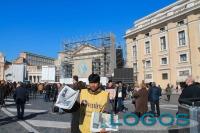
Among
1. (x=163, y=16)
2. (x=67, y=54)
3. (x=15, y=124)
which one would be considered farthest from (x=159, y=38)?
(x=15, y=124)

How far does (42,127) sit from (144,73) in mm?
49267

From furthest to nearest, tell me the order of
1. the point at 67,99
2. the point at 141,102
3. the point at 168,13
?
1. the point at 168,13
2. the point at 141,102
3. the point at 67,99

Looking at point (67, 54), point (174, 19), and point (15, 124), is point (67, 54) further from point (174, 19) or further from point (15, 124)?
point (15, 124)

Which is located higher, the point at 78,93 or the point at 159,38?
the point at 159,38

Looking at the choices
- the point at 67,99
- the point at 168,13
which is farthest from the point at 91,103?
the point at 168,13

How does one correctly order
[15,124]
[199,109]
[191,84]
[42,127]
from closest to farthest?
1. [199,109]
2. [191,84]
3. [42,127]
4. [15,124]

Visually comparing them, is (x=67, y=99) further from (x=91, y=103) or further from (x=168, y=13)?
(x=168, y=13)

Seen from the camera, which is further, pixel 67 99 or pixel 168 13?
pixel 168 13

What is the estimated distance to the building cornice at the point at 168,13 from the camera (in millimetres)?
50019

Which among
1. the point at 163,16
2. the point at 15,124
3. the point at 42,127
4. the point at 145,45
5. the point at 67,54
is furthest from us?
the point at 67,54

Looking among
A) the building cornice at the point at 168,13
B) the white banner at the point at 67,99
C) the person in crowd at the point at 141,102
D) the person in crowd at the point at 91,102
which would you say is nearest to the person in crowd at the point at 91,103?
the person in crowd at the point at 91,102

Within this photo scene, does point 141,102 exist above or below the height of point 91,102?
below

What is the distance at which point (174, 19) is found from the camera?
52844 millimetres

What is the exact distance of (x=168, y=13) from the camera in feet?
180
